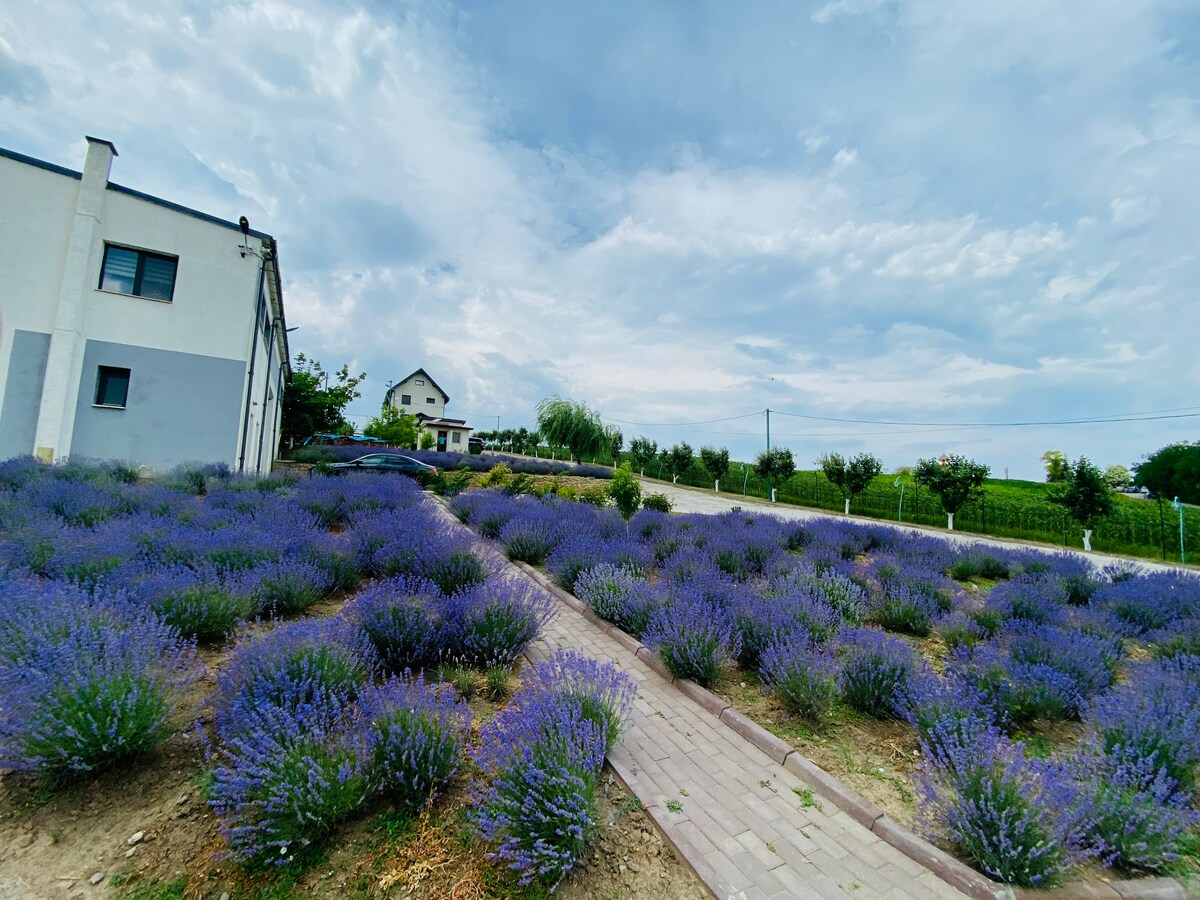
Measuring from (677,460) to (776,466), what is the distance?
926cm

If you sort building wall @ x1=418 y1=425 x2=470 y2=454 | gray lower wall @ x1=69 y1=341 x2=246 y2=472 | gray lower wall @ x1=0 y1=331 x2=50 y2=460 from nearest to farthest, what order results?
gray lower wall @ x1=0 y1=331 x2=50 y2=460 < gray lower wall @ x1=69 y1=341 x2=246 y2=472 < building wall @ x1=418 y1=425 x2=470 y2=454

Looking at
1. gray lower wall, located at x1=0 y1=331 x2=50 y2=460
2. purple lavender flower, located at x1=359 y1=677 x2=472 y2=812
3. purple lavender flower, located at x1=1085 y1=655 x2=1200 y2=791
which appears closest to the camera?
purple lavender flower, located at x1=359 y1=677 x2=472 y2=812

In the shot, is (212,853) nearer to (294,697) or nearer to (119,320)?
(294,697)

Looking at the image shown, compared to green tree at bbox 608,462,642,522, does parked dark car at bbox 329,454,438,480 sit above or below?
above

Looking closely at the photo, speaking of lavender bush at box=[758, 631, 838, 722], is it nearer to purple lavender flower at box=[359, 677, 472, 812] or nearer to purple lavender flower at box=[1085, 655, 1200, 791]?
purple lavender flower at box=[1085, 655, 1200, 791]

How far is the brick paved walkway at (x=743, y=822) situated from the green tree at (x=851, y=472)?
2403 cm

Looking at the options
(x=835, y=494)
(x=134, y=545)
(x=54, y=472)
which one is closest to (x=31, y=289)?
(x=54, y=472)

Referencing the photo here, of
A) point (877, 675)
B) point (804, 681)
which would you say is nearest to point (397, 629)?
point (804, 681)

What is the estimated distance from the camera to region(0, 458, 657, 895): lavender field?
2277 mm

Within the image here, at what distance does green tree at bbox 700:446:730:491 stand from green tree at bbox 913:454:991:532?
13.8 meters

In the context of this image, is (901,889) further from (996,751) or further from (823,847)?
(996,751)

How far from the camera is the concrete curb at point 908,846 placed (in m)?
2.21

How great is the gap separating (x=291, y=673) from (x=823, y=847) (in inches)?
125

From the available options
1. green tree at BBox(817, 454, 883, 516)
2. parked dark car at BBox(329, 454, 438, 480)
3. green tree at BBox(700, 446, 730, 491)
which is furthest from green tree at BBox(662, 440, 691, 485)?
parked dark car at BBox(329, 454, 438, 480)
